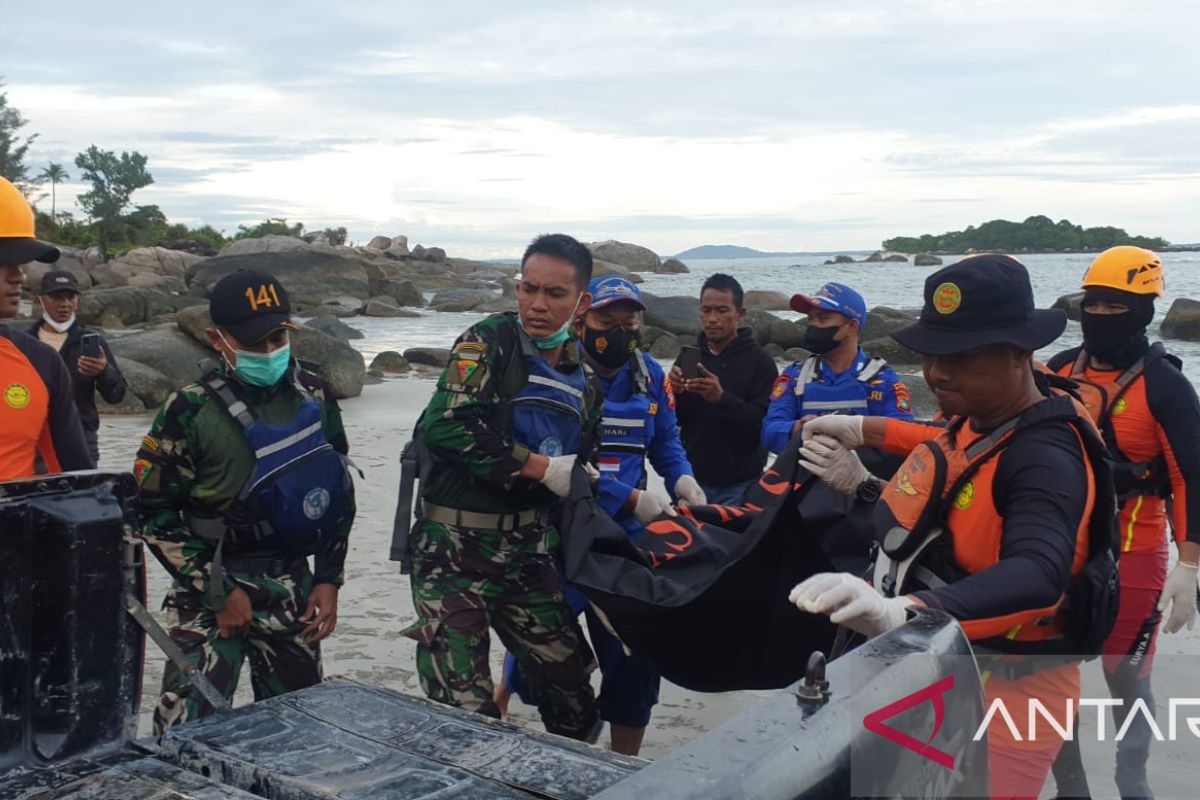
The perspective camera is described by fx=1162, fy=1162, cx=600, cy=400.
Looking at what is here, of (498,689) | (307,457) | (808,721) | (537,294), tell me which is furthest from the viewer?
(498,689)

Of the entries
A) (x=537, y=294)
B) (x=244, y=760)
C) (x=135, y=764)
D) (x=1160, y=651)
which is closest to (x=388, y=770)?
(x=244, y=760)

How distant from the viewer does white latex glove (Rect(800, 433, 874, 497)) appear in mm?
3383

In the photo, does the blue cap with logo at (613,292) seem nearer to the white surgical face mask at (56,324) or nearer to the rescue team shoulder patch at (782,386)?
the rescue team shoulder patch at (782,386)

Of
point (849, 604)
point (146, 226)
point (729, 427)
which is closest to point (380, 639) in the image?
point (729, 427)

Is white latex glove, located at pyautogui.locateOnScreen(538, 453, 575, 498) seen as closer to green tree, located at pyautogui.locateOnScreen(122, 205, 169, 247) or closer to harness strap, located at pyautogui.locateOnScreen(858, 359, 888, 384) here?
harness strap, located at pyautogui.locateOnScreen(858, 359, 888, 384)

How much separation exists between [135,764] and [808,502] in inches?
80.7

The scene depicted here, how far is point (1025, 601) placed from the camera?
7.38ft

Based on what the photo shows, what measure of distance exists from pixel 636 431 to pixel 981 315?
8.97 feet

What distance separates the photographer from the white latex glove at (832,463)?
11.1 ft

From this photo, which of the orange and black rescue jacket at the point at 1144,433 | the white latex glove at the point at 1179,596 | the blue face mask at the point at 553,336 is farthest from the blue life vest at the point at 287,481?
the white latex glove at the point at 1179,596

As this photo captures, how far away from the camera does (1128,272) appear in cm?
459

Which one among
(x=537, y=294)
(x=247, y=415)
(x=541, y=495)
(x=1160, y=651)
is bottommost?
(x=1160, y=651)

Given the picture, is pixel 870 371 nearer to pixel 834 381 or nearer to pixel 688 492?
pixel 834 381

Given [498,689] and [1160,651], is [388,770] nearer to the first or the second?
[498,689]
